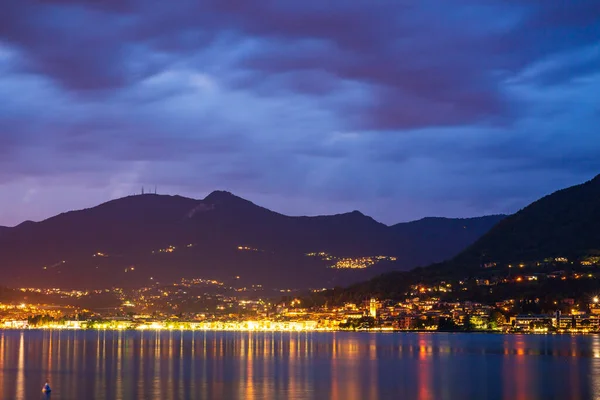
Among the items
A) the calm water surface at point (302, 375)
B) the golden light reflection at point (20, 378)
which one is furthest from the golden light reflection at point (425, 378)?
the golden light reflection at point (20, 378)

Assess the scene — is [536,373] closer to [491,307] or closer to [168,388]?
[168,388]

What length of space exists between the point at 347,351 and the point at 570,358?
24.0m

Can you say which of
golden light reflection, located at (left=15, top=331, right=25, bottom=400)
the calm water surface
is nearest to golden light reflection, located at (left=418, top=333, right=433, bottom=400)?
the calm water surface

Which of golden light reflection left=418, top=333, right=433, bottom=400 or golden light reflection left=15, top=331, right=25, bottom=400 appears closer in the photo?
golden light reflection left=15, top=331, right=25, bottom=400

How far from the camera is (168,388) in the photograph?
50.0 m

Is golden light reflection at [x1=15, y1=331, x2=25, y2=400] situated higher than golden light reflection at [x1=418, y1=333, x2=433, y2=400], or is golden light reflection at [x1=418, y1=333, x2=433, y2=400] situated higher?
golden light reflection at [x1=15, y1=331, x2=25, y2=400]

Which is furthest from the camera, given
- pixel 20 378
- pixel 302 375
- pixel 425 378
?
pixel 302 375

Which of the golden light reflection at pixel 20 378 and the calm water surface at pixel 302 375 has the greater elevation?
the golden light reflection at pixel 20 378

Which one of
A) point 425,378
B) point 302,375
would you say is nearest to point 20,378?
point 302,375

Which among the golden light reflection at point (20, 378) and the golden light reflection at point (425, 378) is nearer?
the golden light reflection at point (20, 378)

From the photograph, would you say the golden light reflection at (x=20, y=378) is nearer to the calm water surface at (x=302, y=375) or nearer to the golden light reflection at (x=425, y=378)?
the calm water surface at (x=302, y=375)

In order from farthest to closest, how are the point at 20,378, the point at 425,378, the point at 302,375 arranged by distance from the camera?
the point at 302,375
the point at 425,378
the point at 20,378

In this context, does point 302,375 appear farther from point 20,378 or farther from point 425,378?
point 20,378

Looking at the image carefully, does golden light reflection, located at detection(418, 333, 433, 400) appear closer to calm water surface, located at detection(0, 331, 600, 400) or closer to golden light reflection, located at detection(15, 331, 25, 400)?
calm water surface, located at detection(0, 331, 600, 400)
